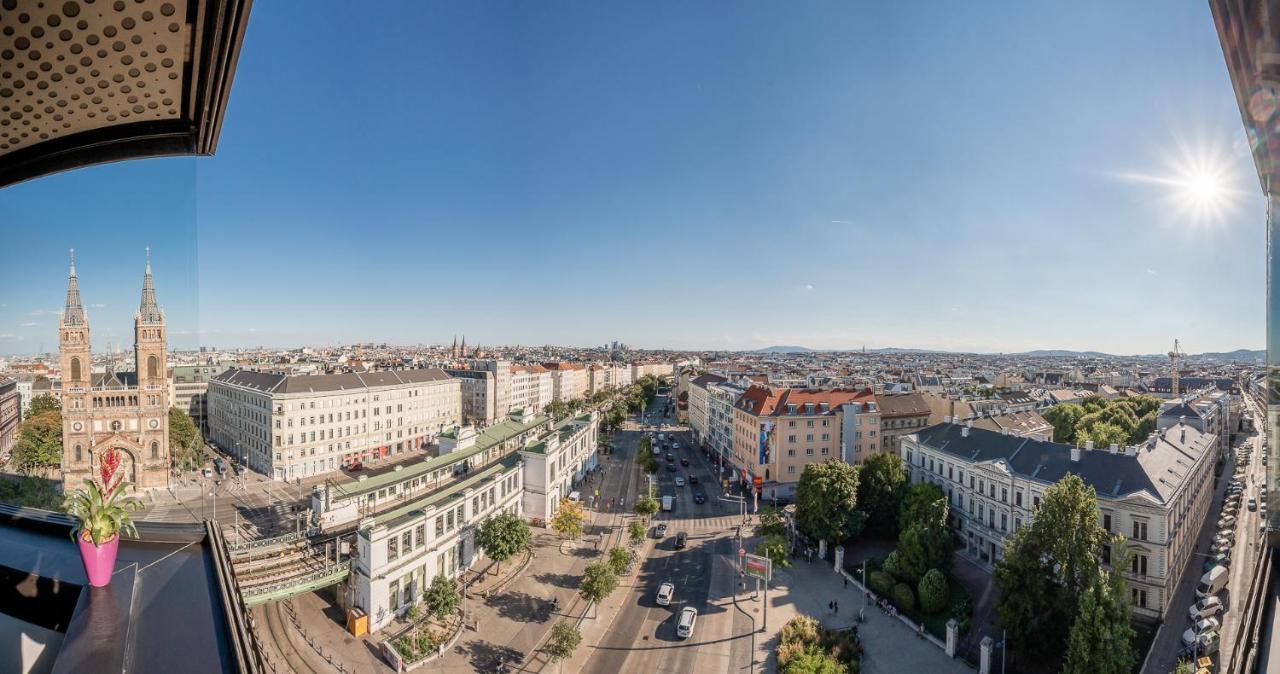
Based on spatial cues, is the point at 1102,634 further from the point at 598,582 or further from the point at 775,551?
the point at 598,582

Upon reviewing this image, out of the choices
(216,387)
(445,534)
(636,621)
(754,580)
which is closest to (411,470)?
(445,534)

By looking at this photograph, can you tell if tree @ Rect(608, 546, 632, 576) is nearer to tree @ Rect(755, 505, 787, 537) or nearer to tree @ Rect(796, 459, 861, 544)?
tree @ Rect(755, 505, 787, 537)

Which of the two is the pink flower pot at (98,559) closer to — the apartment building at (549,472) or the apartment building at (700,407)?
the apartment building at (549,472)

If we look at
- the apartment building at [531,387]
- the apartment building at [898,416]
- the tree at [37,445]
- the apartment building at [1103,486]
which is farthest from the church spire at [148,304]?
the apartment building at [531,387]

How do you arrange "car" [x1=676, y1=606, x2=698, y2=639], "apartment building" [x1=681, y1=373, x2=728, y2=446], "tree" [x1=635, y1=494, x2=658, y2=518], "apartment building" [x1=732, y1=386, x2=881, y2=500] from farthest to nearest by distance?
"apartment building" [x1=681, y1=373, x2=728, y2=446]
"apartment building" [x1=732, y1=386, x2=881, y2=500]
"tree" [x1=635, y1=494, x2=658, y2=518]
"car" [x1=676, y1=606, x2=698, y2=639]

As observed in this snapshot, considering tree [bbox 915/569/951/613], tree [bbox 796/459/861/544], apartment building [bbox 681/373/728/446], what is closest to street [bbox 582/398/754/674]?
tree [bbox 796/459/861/544]

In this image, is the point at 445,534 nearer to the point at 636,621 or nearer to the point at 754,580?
the point at 636,621
